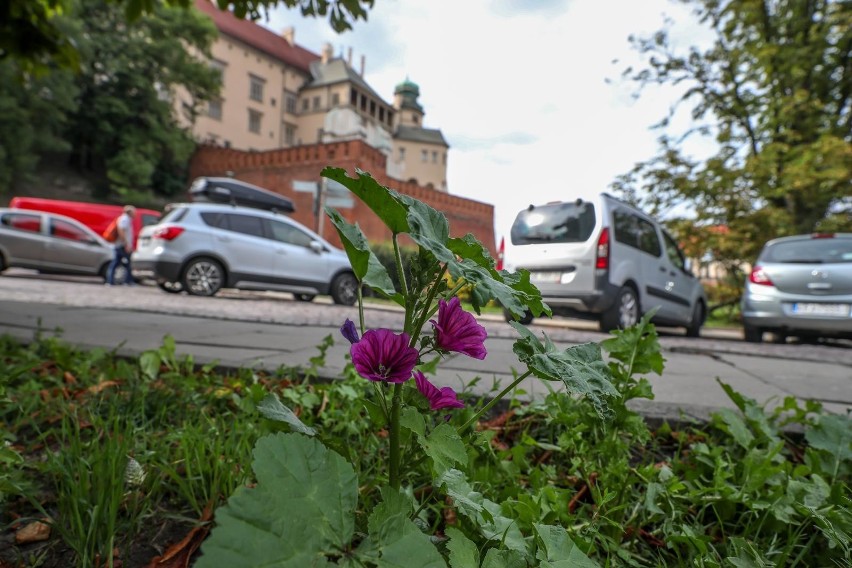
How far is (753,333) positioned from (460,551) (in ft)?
27.8

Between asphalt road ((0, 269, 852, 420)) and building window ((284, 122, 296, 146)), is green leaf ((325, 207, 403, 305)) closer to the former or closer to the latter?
asphalt road ((0, 269, 852, 420))

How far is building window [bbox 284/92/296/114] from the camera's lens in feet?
153

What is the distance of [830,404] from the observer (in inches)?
91.0

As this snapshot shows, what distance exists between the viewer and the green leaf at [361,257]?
0.70 metres

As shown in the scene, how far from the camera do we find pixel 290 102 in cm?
4712

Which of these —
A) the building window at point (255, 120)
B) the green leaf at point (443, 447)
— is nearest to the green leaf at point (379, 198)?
the green leaf at point (443, 447)

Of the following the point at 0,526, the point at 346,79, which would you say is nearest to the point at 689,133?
the point at 0,526

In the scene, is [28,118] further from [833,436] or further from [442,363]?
[833,436]

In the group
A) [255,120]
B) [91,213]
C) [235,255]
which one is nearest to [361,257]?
[235,255]

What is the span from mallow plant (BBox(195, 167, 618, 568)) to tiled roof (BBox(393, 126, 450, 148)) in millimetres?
59011

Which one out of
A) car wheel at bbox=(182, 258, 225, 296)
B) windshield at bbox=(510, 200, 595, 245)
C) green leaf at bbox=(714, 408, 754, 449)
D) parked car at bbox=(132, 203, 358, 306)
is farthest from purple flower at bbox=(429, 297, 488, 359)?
car wheel at bbox=(182, 258, 225, 296)

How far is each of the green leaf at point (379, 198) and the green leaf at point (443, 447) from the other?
0.28 meters

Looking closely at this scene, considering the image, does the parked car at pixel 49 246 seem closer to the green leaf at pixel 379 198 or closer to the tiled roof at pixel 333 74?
the green leaf at pixel 379 198

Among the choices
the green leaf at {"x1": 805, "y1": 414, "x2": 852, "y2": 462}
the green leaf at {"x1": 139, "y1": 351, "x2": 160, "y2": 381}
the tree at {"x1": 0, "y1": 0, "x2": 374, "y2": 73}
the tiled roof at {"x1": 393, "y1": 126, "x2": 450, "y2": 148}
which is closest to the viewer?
the green leaf at {"x1": 805, "y1": 414, "x2": 852, "y2": 462}
